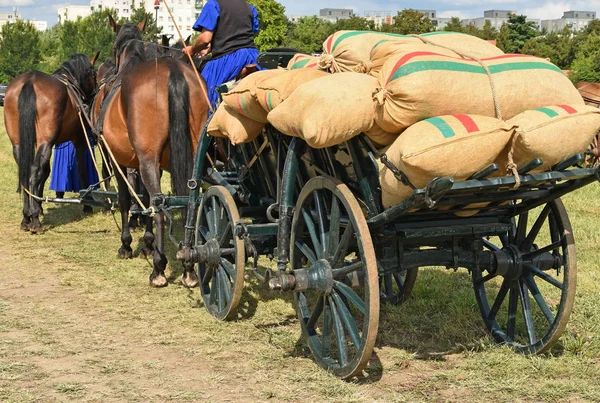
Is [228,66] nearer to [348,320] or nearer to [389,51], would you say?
[389,51]

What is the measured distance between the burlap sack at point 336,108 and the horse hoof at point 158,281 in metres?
3.18

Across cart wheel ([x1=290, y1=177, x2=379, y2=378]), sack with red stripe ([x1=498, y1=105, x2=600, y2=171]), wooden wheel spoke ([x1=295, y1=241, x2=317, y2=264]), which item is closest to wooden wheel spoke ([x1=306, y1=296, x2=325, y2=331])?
cart wheel ([x1=290, y1=177, x2=379, y2=378])

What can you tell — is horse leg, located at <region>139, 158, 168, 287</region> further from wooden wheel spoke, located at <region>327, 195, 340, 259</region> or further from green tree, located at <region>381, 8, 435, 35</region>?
green tree, located at <region>381, 8, 435, 35</region>

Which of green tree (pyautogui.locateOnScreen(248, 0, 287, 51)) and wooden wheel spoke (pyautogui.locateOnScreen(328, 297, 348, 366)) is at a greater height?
green tree (pyautogui.locateOnScreen(248, 0, 287, 51))

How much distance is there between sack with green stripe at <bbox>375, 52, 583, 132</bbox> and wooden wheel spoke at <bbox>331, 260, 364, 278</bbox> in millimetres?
705

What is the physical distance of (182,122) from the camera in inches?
249

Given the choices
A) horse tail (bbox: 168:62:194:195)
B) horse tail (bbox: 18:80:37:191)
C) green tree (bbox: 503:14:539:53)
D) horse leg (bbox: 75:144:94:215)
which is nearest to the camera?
horse tail (bbox: 168:62:194:195)

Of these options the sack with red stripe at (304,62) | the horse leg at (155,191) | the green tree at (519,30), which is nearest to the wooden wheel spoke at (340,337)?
the sack with red stripe at (304,62)

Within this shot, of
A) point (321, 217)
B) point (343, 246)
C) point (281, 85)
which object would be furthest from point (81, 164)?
point (343, 246)

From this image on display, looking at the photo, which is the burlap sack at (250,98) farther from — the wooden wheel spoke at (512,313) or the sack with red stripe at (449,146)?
the wooden wheel spoke at (512,313)

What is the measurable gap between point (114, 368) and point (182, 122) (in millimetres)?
2582

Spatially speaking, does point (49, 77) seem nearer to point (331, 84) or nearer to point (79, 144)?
point (79, 144)

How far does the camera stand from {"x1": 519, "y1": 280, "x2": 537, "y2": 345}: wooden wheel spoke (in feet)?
14.3

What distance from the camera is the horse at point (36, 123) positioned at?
354 inches
